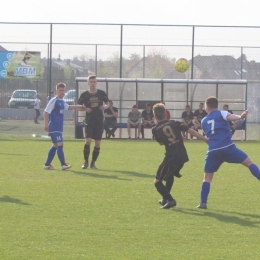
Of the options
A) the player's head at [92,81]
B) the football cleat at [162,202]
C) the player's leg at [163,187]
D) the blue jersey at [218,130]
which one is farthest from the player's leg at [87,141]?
the blue jersey at [218,130]

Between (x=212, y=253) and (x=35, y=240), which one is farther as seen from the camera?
(x=35, y=240)

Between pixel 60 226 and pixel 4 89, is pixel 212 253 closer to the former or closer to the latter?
pixel 60 226

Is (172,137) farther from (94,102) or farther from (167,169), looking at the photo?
(94,102)

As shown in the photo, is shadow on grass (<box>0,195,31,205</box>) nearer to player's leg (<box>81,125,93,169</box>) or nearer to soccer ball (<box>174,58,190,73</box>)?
player's leg (<box>81,125,93,169</box>)

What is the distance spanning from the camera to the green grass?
668cm

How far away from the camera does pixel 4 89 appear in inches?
1161

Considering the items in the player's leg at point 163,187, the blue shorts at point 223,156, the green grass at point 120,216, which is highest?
the blue shorts at point 223,156

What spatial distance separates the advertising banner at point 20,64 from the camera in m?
28.2

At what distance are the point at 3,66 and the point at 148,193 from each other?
61.7ft

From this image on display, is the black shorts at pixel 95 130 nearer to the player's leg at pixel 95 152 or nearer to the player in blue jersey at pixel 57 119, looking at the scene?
the player's leg at pixel 95 152

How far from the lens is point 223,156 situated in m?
9.12

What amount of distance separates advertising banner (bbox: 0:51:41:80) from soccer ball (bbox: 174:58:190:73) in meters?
5.56

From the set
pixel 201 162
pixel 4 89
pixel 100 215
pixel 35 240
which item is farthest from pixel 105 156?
pixel 4 89

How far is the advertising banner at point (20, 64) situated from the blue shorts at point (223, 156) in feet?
65.5
